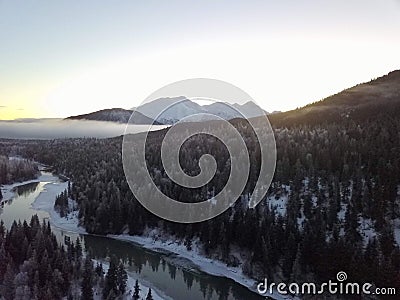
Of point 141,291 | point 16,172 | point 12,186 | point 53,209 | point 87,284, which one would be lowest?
point 141,291

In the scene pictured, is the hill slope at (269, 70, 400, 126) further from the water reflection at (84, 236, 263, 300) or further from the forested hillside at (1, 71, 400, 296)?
the water reflection at (84, 236, 263, 300)

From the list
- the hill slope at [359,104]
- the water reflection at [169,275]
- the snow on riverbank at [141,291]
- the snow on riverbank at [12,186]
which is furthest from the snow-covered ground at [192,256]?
the hill slope at [359,104]

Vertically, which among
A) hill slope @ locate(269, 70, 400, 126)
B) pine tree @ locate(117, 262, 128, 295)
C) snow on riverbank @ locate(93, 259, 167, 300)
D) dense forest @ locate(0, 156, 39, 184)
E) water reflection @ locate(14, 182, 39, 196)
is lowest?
snow on riverbank @ locate(93, 259, 167, 300)

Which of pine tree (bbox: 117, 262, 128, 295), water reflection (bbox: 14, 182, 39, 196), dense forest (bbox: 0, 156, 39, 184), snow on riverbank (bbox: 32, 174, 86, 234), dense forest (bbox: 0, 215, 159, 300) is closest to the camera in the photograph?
dense forest (bbox: 0, 215, 159, 300)

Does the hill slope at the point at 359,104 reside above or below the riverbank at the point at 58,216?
above

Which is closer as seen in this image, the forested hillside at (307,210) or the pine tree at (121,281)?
the pine tree at (121,281)

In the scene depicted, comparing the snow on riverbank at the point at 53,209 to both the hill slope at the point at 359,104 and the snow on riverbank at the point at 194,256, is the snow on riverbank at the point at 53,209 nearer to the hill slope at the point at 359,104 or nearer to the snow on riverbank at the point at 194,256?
the snow on riverbank at the point at 194,256

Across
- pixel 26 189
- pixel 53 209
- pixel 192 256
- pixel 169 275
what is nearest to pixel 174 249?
pixel 192 256

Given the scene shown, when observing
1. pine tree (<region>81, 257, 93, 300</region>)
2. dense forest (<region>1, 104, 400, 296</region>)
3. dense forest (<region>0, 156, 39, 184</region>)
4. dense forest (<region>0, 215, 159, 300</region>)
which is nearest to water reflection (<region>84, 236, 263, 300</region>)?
dense forest (<region>1, 104, 400, 296</region>)

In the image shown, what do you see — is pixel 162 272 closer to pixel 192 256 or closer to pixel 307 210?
pixel 192 256

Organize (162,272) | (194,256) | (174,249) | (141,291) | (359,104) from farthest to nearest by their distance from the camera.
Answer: (359,104)
(174,249)
(194,256)
(162,272)
(141,291)

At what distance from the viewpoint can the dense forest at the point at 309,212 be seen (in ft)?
111

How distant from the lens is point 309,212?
41906 millimetres

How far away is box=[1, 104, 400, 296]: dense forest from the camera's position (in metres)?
Answer: 33.9
